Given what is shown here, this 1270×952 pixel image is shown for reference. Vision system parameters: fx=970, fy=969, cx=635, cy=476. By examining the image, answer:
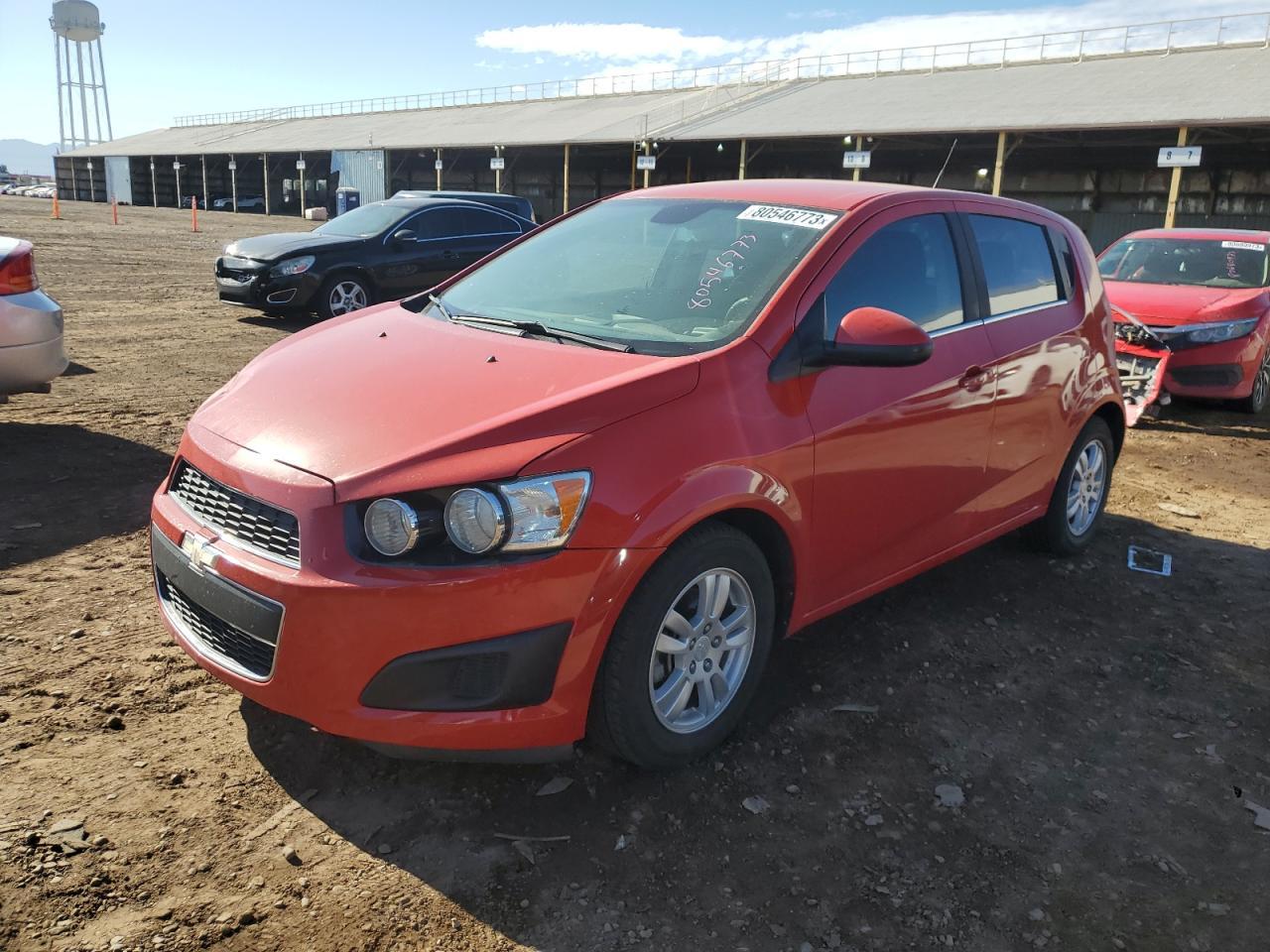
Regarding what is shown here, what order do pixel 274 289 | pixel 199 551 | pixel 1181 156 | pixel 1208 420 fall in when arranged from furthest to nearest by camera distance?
pixel 1181 156 < pixel 274 289 < pixel 1208 420 < pixel 199 551

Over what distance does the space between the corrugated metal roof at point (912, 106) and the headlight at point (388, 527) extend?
22.8 m

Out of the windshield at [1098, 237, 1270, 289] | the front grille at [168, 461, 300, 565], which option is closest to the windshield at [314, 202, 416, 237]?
the windshield at [1098, 237, 1270, 289]

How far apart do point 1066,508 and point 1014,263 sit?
4.29ft

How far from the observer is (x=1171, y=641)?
4.10 m

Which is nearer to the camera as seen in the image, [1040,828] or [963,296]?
[1040,828]

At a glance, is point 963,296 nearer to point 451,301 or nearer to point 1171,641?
point 1171,641

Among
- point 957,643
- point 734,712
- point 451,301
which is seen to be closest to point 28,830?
point 734,712

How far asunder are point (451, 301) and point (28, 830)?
226 centimetres

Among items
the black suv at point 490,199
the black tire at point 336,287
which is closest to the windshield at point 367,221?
the black tire at point 336,287

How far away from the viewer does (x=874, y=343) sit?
3.06 metres

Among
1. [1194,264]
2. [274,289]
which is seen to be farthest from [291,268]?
[1194,264]

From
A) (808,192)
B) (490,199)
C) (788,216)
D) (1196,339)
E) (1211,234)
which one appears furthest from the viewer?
(490,199)

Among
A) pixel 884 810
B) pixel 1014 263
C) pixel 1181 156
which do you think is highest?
pixel 1181 156

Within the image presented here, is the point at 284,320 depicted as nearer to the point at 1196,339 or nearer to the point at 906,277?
the point at 1196,339
